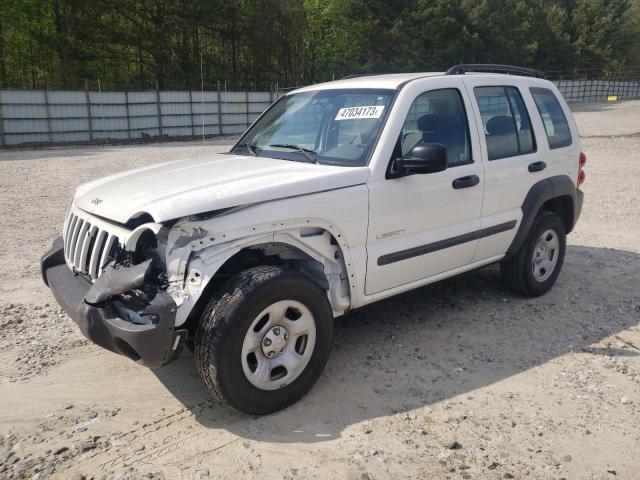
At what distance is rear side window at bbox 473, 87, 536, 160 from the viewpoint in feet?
14.9

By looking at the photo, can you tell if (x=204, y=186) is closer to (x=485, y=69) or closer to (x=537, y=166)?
(x=485, y=69)

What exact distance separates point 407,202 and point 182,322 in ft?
5.69

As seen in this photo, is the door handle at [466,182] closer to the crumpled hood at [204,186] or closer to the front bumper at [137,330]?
the crumpled hood at [204,186]

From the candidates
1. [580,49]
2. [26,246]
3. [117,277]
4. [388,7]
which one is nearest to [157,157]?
[26,246]

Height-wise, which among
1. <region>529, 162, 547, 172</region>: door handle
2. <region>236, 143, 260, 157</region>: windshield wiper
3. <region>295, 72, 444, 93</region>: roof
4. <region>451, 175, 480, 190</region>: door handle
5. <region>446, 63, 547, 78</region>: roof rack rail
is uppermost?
<region>446, 63, 547, 78</region>: roof rack rail

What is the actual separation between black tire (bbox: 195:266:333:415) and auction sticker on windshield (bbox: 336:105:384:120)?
133cm

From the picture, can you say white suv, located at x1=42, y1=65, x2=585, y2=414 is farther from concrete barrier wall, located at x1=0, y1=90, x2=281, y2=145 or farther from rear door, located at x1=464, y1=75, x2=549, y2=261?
concrete barrier wall, located at x1=0, y1=90, x2=281, y2=145

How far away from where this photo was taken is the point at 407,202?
3887 mm

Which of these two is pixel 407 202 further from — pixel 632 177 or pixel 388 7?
pixel 388 7

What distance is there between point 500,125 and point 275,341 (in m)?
2.71

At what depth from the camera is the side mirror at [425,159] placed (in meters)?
3.62

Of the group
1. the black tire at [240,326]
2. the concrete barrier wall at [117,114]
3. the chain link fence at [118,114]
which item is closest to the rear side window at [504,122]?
the black tire at [240,326]

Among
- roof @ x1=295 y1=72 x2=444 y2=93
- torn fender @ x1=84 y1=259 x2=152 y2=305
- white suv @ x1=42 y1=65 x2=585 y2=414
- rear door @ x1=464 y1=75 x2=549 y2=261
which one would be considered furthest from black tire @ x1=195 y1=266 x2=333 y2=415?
rear door @ x1=464 y1=75 x2=549 y2=261

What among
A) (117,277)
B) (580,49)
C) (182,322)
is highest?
(580,49)
